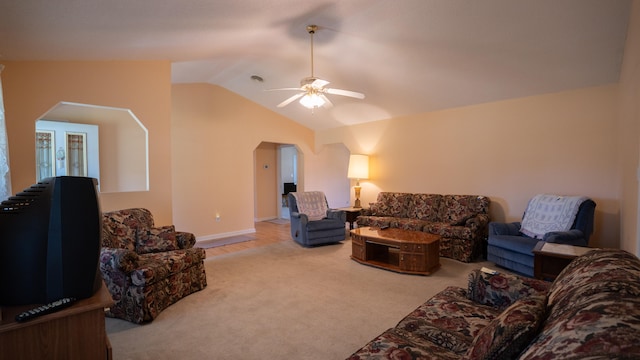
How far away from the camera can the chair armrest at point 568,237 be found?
3113 millimetres

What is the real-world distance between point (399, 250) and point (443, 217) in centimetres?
144

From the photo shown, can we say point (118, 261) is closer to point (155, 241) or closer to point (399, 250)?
point (155, 241)

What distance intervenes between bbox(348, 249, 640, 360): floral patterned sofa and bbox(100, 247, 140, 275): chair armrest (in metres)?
2.13

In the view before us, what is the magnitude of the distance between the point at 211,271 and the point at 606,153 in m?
5.15

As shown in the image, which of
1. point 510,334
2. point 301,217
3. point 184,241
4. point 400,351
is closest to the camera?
point 510,334

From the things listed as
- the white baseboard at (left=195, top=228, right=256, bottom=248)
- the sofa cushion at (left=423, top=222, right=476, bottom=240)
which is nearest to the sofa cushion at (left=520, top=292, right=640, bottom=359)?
the sofa cushion at (left=423, top=222, right=476, bottom=240)

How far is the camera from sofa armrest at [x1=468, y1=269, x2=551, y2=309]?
67.7 inches

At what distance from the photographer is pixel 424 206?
16.6ft

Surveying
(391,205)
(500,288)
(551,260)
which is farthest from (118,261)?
(391,205)

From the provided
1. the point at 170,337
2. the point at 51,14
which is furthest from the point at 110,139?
the point at 170,337

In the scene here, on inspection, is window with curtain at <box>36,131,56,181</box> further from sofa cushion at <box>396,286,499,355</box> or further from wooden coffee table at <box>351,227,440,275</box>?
sofa cushion at <box>396,286,499,355</box>

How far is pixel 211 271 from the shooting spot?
12.3 feet

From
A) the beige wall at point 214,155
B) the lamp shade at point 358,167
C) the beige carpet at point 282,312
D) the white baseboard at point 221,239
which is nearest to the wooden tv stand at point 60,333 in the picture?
the beige carpet at point 282,312

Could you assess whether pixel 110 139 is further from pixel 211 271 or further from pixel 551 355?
pixel 551 355
